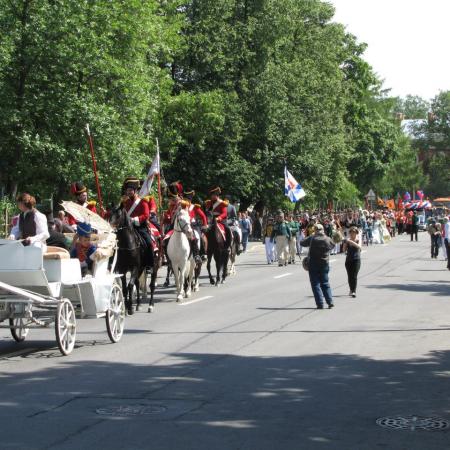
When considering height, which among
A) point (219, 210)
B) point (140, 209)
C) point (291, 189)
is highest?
point (291, 189)

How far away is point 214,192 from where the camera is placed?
27.2m

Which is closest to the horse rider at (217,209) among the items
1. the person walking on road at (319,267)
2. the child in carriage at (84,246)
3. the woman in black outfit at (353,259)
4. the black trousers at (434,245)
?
the woman in black outfit at (353,259)

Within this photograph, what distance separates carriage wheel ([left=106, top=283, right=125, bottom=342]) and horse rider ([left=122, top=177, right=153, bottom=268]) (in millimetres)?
3880

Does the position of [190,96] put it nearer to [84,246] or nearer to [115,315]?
[84,246]

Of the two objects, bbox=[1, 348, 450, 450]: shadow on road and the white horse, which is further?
the white horse

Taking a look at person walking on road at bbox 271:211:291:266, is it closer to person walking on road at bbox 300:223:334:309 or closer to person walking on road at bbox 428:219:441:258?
person walking on road at bbox 428:219:441:258

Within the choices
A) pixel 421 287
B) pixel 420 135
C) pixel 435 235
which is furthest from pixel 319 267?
pixel 420 135

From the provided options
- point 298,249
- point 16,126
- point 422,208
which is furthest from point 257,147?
point 422,208

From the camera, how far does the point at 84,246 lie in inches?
605

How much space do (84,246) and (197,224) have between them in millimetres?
9612

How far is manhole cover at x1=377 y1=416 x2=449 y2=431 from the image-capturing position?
28.6 ft

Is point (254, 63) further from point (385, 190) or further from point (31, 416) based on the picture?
point (385, 190)

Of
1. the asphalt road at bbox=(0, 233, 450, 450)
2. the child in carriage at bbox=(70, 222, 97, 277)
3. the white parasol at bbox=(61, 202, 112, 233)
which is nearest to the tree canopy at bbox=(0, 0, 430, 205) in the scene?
the asphalt road at bbox=(0, 233, 450, 450)

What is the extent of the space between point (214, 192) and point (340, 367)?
1521cm
